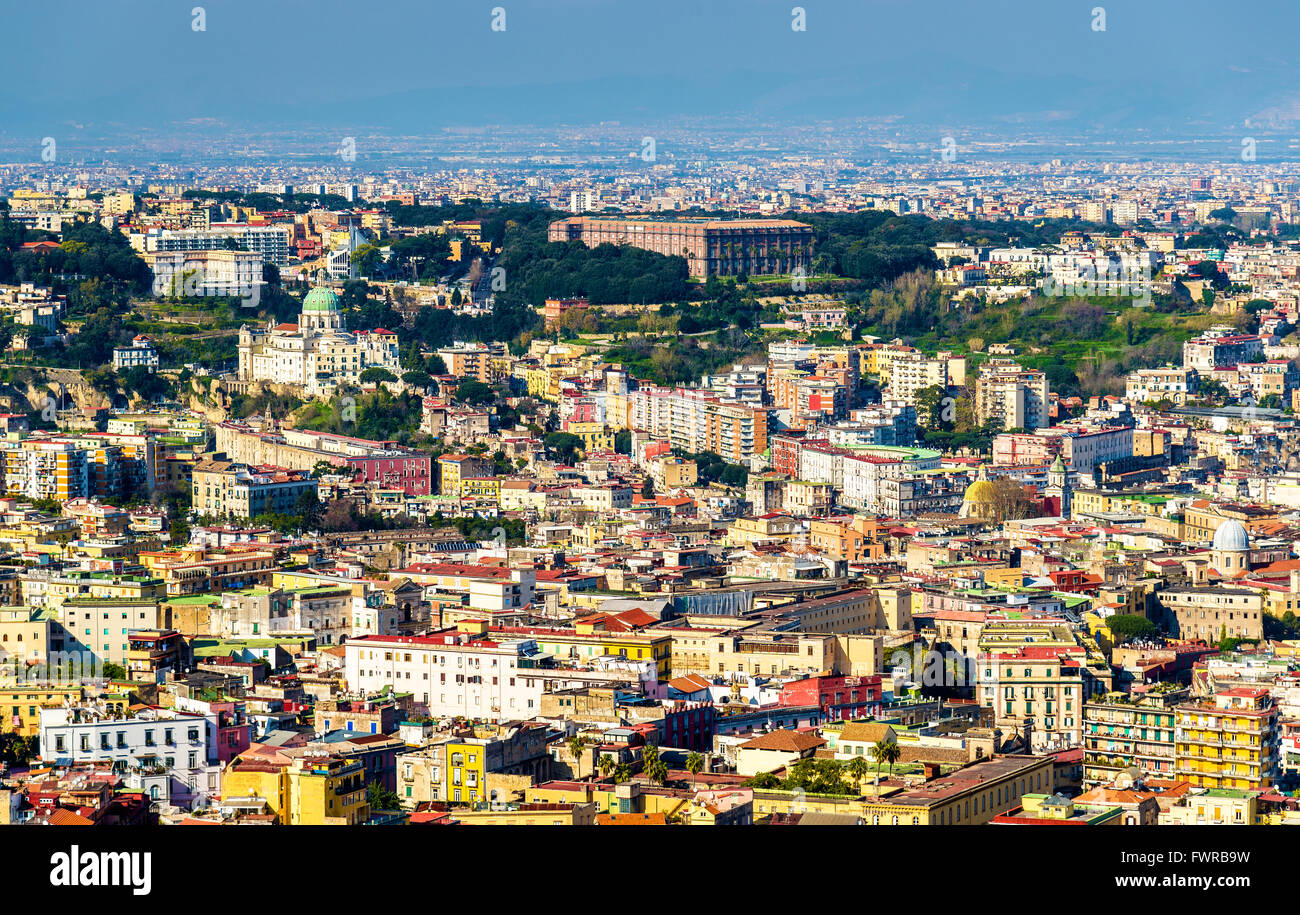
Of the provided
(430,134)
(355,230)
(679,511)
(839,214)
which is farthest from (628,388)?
(430,134)

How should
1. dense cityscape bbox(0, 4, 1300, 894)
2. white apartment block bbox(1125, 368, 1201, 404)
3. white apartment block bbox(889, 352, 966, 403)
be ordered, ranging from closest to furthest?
dense cityscape bbox(0, 4, 1300, 894), white apartment block bbox(889, 352, 966, 403), white apartment block bbox(1125, 368, 1201, 404)

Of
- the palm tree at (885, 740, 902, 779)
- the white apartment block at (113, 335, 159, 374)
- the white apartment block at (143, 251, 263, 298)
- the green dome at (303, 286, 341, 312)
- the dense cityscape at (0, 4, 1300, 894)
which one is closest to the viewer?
the palm tree at (885, 740, 902, 779)

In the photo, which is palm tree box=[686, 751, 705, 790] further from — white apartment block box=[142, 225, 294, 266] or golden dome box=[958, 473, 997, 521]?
white apartment block box=[142, 225, 294, 266]

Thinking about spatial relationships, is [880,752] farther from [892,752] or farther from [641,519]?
[641,519]

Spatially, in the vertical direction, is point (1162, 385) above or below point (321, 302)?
below

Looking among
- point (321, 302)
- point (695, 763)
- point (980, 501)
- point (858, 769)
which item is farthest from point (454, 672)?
point (321, 302)

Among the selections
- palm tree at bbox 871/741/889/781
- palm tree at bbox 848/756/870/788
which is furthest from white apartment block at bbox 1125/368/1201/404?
palm tree at bbox 848/756/870/788

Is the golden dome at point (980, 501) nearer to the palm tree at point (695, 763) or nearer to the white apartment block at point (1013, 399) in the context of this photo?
the white apartment block at point (1013, 399)
